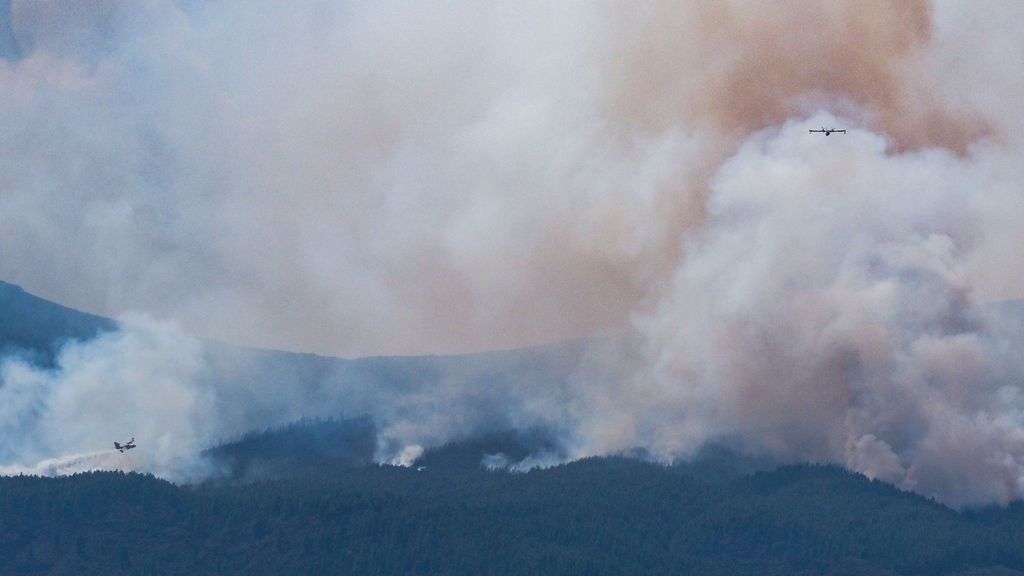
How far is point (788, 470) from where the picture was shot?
18800 cm

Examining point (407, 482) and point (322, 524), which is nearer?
point (322, 524)

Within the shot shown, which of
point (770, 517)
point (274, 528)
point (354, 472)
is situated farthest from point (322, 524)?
point (770, 517)

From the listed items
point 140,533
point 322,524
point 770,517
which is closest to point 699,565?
point 770,517

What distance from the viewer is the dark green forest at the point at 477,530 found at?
559ft

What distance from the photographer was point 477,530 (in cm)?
17275

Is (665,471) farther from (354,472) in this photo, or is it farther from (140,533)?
(140,533)

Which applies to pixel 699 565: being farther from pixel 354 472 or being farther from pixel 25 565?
pixel 25 565

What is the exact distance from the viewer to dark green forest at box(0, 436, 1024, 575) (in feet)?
559

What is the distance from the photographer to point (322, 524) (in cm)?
17300

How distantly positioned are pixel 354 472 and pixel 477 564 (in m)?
20.8

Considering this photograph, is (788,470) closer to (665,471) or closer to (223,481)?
(665,471)

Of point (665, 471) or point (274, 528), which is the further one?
point (665, 471)

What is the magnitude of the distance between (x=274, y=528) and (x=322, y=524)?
279cm

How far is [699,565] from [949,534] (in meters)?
16.0
